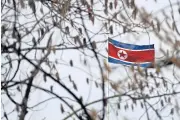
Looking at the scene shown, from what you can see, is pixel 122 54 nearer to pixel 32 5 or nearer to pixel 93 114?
pixel 93 114

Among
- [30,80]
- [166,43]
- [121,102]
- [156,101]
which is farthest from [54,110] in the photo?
[166,43]

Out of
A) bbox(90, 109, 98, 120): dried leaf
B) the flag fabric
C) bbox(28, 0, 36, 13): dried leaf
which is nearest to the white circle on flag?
the flag fabric

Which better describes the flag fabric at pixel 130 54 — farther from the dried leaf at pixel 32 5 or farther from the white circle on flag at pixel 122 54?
the dried leaf at pixel 32 5

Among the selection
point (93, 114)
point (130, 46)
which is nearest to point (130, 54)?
point (130, 46)

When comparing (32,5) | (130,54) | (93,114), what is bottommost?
(93,114)

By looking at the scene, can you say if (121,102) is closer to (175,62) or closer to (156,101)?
(156,101)

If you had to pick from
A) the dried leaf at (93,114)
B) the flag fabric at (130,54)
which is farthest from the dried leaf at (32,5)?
the dried leaf at (93,114)

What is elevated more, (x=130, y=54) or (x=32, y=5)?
(x=32, y=5)

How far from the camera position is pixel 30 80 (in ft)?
6.81

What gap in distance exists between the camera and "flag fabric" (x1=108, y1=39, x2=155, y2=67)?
213cm

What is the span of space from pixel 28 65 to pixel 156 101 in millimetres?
756

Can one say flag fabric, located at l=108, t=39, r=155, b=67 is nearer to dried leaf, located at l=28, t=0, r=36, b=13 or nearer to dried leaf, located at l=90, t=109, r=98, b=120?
dried leaf, located at l=90, t=109, r=98, b=120

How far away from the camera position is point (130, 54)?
7.02ft

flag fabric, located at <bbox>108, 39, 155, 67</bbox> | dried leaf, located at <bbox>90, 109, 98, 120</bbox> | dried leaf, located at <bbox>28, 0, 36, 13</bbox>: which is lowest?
dried leaf, located at <bbox>90, 109, 98, 120</bbox>
